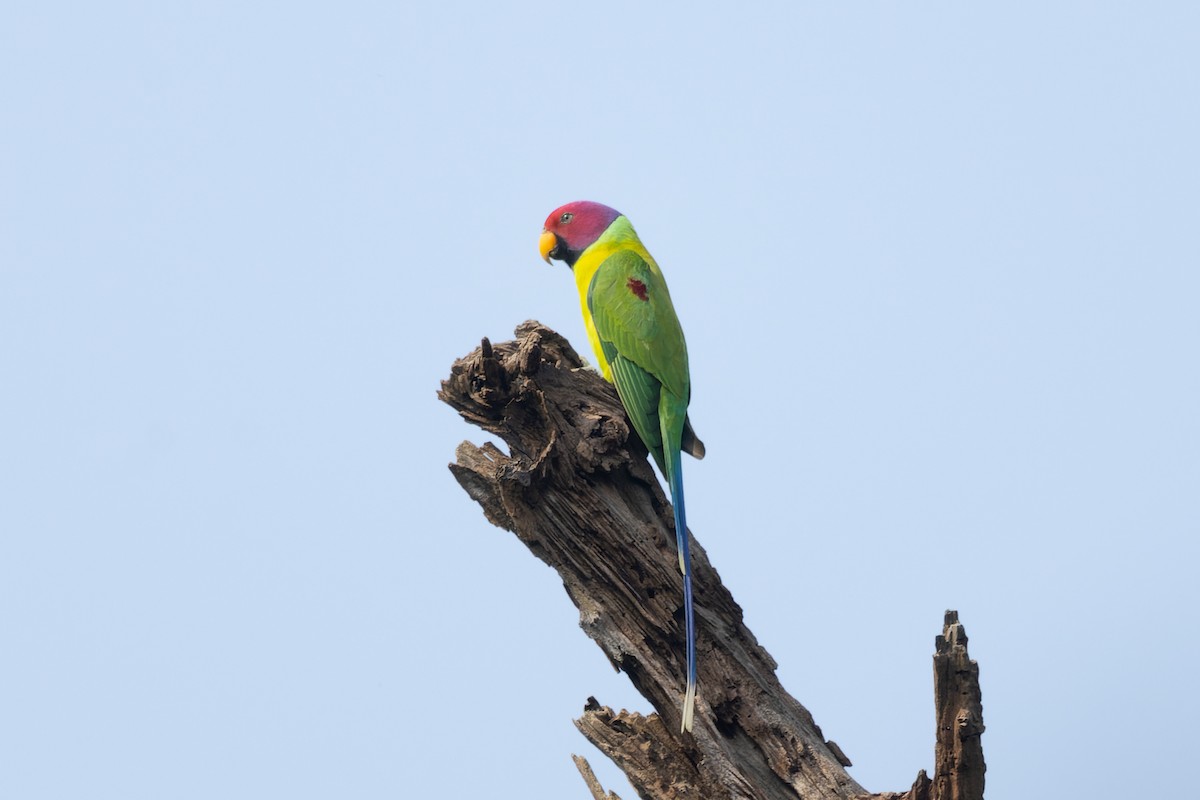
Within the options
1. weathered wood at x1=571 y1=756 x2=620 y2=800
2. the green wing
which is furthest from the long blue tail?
weathered wood at x1=571 y1=756 x2=620 y2=800

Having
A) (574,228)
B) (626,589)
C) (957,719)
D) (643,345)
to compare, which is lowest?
(957,719)

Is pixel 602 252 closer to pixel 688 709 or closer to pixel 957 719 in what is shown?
pixel 688 709

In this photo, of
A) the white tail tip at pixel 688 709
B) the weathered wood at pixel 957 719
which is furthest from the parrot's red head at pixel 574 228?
the weathered wood at pixel 957 719

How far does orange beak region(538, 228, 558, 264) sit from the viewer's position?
543 cm

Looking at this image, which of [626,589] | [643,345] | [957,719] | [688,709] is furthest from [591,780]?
[643,345]

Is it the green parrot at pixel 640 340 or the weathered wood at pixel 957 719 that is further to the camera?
the green parrot at pixel 640 340

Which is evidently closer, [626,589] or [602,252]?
[626,589]

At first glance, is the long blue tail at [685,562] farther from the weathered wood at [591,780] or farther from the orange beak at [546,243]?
the orange beak at [546,243]

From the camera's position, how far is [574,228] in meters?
5.36

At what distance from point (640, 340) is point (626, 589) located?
104 centimetres

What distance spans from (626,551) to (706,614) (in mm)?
432

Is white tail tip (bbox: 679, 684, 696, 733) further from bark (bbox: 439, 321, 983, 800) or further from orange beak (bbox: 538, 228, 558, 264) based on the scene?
orange beak (bbox: 538, 228, 558, 264)

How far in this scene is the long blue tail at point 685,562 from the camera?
4.20 meters

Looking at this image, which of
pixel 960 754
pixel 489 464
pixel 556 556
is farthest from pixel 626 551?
pixel 960 754
